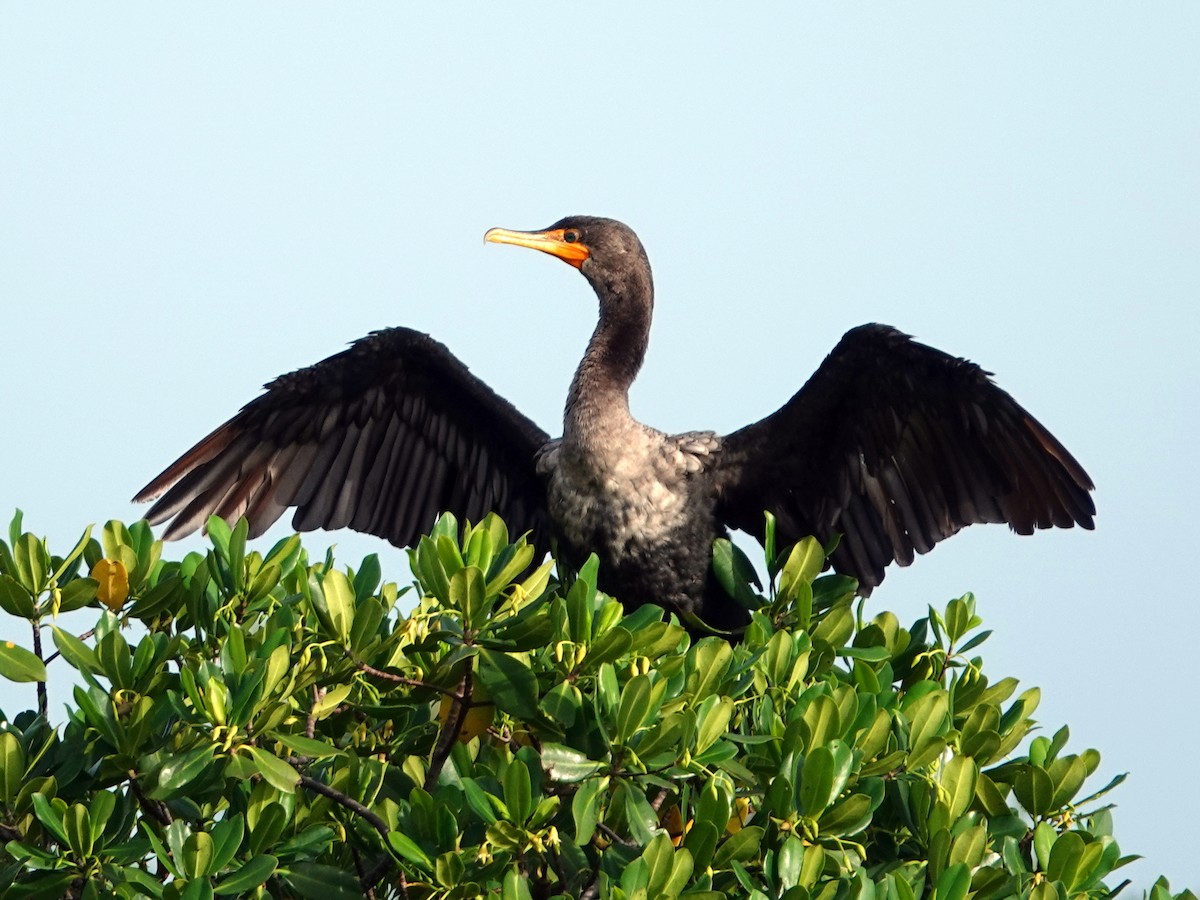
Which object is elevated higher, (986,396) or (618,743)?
(986,396)

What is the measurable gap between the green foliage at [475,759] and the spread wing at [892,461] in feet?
5.15

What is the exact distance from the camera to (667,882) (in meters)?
2.86

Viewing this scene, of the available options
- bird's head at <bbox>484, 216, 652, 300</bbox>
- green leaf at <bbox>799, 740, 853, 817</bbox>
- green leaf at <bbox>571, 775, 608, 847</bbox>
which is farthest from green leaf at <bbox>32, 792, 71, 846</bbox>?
bird's head at <bbox>484, 216, 652, 300</bbox>

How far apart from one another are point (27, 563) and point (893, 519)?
298cm

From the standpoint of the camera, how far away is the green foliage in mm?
2982

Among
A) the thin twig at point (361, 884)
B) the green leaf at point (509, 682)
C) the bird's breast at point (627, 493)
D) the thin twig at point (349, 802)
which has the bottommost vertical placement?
the thin twig at point (361, 884)

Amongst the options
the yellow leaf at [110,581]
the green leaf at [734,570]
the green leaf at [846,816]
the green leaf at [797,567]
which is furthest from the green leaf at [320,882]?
the green leaf at [734,570]

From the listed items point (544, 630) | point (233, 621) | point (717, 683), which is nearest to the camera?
point (544, 630)

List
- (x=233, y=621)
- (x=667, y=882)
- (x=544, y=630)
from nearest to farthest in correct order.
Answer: (x=667, y=882), (x=544, y=630), (x=233, y=621)

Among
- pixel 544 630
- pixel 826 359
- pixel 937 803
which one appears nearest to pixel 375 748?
pixel 544 630

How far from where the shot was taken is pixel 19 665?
3236 millimetres

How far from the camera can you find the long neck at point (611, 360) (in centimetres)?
564

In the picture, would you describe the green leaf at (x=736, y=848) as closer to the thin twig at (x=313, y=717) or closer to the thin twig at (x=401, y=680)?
the thin twig at (x=401, y=680)

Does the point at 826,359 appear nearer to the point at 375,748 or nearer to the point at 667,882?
the point at 375,748
